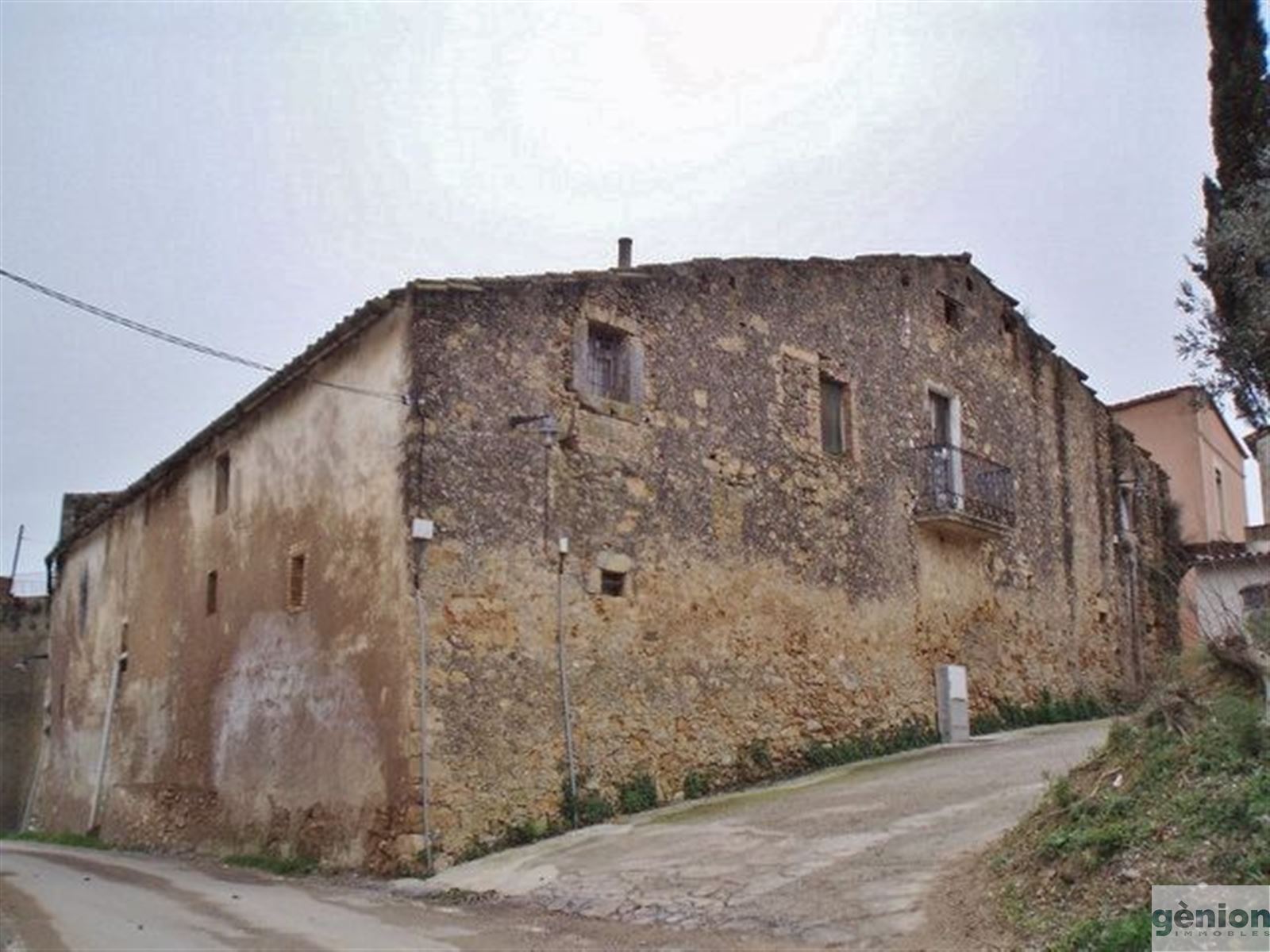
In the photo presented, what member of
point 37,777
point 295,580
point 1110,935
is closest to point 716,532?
point 295,580

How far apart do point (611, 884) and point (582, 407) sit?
5.91 metres

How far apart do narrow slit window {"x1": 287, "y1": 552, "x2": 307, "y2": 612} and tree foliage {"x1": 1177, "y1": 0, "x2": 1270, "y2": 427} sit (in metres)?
9.97

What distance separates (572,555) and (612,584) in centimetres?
71

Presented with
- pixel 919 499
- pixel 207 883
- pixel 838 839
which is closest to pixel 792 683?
pixel 919 499

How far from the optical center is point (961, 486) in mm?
19250

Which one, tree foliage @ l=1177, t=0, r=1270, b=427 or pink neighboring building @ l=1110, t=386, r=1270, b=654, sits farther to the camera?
pink neighboring building @ l=1110, t=386, r=1270, b=654

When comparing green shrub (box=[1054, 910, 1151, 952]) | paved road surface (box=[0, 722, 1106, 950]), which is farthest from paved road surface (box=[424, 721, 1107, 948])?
green shrub (box=[1054, 910, 1151, 952])

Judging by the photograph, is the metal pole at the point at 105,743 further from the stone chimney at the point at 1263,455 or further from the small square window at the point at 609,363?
the stone chimney at the point at 1263,455

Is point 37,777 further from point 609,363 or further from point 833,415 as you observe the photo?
point 833,415

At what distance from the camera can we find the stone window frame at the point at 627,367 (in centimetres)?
1421

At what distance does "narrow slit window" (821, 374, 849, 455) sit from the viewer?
17.6 m

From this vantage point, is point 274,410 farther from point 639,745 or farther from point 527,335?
point 639,745

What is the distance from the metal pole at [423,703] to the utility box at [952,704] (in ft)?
29.0

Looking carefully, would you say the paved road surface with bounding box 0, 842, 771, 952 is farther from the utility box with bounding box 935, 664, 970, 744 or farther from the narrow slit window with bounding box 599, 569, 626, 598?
the utility box with bounding box 935, 664, 970, 744
